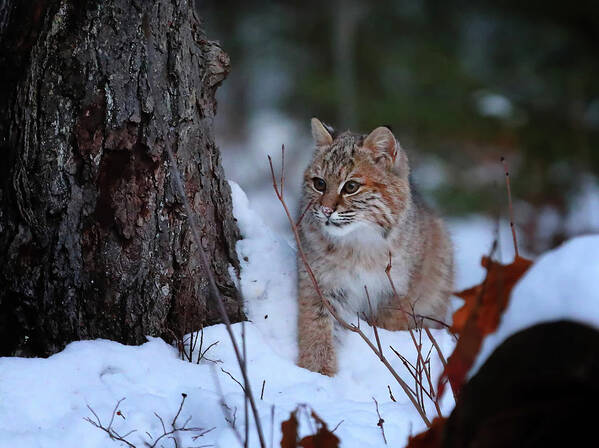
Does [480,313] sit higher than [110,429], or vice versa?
[480,313]

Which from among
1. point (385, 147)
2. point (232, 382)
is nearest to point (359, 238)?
point (385, 147)

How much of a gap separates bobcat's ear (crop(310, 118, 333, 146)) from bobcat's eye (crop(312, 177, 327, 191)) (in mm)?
316

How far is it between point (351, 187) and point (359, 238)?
309 millimetres

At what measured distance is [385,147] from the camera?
3.82 m

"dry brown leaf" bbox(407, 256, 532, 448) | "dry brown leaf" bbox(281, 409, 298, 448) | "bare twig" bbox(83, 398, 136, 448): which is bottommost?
"bare twig" bbox(83, 398, 136, 448)

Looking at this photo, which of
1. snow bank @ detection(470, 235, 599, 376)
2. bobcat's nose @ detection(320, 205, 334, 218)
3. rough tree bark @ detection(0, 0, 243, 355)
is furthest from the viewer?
bobcat's nose @ detection(320, 205, 334, 218)

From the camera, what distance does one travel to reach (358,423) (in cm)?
259

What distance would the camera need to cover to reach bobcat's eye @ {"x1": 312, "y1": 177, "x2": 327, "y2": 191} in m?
3.83

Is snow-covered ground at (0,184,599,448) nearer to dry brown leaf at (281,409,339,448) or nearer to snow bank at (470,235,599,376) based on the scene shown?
snow bank at (470,235,599,376)

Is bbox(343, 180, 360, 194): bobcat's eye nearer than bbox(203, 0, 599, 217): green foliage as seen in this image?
Yes

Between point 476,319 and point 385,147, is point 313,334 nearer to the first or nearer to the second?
point 385,147

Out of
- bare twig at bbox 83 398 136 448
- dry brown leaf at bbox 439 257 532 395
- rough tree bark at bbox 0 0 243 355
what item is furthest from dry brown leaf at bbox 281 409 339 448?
rough tree bark at bbox 0 0 243 355

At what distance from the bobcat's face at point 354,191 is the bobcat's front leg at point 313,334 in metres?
0.38

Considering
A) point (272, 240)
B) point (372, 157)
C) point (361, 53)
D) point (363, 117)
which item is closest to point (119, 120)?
point (272, 240)
